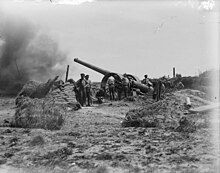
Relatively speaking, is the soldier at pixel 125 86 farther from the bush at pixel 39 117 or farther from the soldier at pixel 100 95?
the bush at pixel 39 117

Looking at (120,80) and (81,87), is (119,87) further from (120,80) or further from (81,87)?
(81,87)

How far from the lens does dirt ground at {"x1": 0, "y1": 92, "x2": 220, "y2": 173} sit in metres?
5.14

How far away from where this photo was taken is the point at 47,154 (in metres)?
5.99

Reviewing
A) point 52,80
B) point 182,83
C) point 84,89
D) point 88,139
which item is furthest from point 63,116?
point 182,83

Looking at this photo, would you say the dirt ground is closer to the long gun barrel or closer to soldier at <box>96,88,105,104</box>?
soldier at <box>96,88,105,104</box>

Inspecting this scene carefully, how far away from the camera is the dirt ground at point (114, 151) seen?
202 inches

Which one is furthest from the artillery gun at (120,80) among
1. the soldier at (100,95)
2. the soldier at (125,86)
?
the soldier at (100,95)

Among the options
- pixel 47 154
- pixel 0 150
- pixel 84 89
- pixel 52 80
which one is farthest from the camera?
pixel 52 80

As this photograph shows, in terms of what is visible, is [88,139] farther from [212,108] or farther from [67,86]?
[67,86]

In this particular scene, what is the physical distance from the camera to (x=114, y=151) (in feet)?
19.4

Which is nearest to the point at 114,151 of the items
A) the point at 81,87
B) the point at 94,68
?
the point at 81,87

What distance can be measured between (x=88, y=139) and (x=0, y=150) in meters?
1.68

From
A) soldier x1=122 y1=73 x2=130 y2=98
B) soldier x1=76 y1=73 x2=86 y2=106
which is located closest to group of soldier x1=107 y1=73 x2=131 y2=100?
soldier x1=122 y1=73 x2=130 y2=98

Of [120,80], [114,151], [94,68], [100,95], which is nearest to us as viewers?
[114,151]
